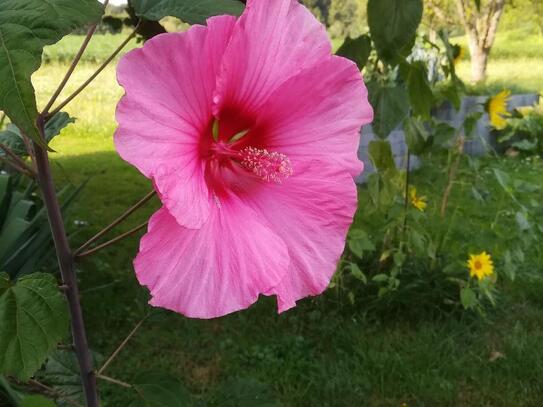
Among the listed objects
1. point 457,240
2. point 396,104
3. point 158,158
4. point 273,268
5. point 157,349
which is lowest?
point 457,240

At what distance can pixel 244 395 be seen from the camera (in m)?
1.04

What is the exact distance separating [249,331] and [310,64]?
2.29m

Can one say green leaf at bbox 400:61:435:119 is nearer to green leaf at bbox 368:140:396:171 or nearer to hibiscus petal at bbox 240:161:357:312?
green leaf at bbox 368:140:396:171

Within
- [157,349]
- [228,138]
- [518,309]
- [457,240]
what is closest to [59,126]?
[228,138]

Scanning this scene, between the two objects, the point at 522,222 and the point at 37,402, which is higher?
the point at 37,402

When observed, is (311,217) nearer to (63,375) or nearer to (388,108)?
(63,375)

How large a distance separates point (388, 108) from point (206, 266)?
33.4 inches

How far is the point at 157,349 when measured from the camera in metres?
2.68

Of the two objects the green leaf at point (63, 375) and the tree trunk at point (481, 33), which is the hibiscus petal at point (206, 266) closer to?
the green leaf at point (63, 375)

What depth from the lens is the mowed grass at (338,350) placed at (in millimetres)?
2350

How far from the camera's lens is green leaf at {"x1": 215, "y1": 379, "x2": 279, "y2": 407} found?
3.35ft

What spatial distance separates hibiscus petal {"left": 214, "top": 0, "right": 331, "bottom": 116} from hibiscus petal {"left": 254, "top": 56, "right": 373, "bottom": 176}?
0.01m

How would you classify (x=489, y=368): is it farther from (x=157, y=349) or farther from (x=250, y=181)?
(x=250, y=181)

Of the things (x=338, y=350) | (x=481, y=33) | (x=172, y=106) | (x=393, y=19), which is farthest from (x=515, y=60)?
(x=172, y=106)
